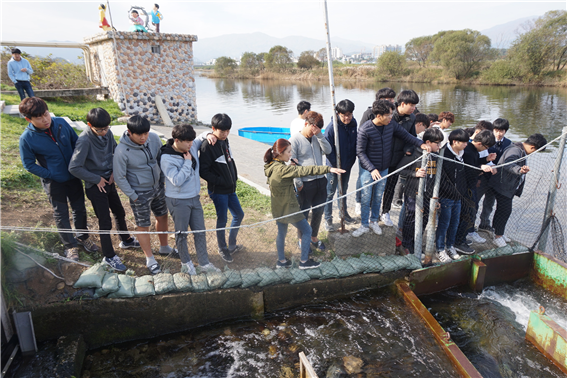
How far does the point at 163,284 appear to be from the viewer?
3.40m

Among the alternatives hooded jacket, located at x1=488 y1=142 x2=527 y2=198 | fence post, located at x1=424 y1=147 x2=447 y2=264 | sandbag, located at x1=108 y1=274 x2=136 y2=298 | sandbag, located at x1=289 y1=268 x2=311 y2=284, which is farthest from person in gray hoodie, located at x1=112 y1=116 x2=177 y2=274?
hooded jacket, located at x1=488 y1=142 x2=527 y2=198

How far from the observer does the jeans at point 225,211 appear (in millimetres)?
3846

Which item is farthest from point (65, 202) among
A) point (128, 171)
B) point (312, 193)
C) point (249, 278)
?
point (312, 193)

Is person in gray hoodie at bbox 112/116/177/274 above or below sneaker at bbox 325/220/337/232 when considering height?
above

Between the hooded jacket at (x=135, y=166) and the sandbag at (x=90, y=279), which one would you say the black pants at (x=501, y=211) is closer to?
the hooded jacket at (x=135, y=166)

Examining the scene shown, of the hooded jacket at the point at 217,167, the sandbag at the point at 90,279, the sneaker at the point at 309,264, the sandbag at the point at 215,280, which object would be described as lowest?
the sneaker at the point at 309,264

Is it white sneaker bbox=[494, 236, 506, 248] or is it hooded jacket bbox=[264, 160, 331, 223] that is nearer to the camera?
hooded jacket bbox=[264, 160, 331, 223]

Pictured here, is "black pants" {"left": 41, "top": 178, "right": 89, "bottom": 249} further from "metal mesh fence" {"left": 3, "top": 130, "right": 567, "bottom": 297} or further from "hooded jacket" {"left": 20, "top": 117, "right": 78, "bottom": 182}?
"metal mesh fence" {"left": 3, "top": 130, "right": 567, "bottom": 297}

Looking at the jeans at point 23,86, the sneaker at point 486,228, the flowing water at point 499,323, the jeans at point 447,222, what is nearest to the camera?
the flowing water at point 499,323

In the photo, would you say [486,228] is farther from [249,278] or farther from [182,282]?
[182,282]

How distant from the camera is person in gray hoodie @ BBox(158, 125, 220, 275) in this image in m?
3.27

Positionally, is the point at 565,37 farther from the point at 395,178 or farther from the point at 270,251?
the point at 270,251

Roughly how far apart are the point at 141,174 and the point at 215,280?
133 centimetres

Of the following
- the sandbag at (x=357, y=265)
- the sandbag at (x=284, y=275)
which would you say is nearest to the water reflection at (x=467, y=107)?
the sandbag at (x=357, y=265)
